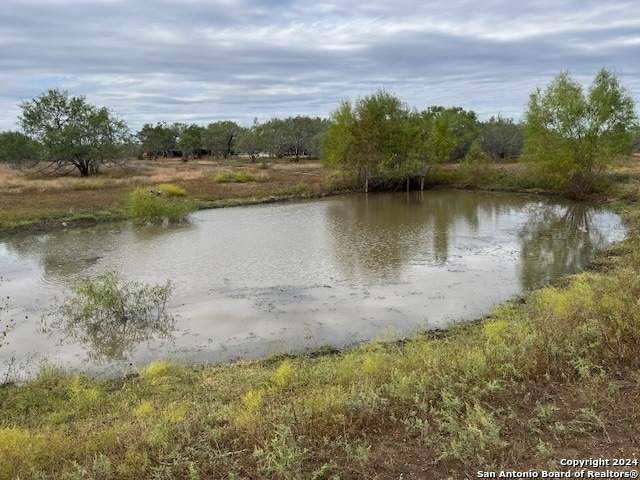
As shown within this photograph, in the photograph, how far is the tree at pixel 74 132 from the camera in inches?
1777

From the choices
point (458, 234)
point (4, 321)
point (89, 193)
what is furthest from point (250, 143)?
point (4, 321)

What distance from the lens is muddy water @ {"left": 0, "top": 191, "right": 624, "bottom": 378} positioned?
9.95 m

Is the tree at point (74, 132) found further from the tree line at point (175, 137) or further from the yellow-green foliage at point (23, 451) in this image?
the yellow-green foliage at point (23, 451)

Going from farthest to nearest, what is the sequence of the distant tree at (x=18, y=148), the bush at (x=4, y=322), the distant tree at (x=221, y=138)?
the distant tree at (x=221, y=138) < the distant tree at (x=18, y=148) < the bush at (x=4, y=322)

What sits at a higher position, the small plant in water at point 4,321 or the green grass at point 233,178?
the green grass at point 233,178

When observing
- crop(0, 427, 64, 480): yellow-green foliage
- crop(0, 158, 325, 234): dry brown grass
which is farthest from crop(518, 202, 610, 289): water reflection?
crop(0, 158, 325, 234): dry brown grass

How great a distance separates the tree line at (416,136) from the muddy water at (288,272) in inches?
192

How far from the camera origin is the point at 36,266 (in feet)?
53.7

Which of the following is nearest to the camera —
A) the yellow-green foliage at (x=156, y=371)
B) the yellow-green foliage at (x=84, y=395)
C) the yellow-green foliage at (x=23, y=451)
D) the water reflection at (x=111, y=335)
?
the yellow-green foliage at (x=23, y=451)

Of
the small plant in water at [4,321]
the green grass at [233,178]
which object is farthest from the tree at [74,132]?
the small plant in water at [4,321]

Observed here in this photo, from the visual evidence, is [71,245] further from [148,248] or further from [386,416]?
[386,416]

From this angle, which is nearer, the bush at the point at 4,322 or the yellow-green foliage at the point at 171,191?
the bush at the point at 4,322

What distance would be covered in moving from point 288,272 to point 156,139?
74749 mm

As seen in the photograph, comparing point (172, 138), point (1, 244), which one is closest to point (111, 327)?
point (1, 244)
